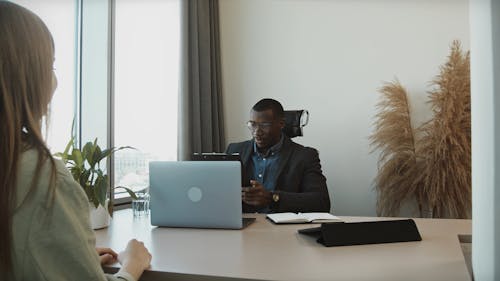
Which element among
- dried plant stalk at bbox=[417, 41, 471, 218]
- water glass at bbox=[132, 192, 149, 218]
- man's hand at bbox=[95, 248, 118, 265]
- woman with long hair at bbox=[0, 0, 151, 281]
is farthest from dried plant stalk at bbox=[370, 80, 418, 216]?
woman with long hair at bbox=[0, 0, 151, 281]

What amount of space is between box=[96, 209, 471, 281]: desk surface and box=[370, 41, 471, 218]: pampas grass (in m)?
1.12

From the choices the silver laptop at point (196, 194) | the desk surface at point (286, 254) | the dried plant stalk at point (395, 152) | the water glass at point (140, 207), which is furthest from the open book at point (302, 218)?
the dried plant stalk at point (395, 152)

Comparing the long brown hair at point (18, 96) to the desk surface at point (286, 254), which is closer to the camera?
the long brown hair at point (18, 96)

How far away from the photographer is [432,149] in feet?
9.32

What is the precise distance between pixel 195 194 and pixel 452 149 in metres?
1.91

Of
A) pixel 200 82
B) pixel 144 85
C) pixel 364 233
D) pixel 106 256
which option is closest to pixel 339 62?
pixel 200 82

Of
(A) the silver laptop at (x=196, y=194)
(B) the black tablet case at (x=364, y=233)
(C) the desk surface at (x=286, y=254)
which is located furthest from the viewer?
(A) the silver laptop at (x=196, y=194)

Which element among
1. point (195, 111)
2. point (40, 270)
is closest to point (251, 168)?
point (195, 111)

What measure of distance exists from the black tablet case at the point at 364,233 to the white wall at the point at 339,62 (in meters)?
1.86

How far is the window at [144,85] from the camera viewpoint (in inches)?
113

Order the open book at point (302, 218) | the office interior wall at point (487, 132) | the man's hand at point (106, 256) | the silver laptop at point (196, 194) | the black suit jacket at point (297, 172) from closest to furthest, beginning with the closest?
1. the office interior wall at point (487, 132)
2. the man's hand at point (106, 256)
3. the silver laptop at point (196, 194)
4. the open book at point (302, 218)
5. the black suit jacket at point (297, 172)

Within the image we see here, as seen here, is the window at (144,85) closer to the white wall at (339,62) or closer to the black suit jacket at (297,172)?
the white wall at (339,62)

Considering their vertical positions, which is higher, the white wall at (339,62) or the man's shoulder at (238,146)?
the white wall at (339,62)

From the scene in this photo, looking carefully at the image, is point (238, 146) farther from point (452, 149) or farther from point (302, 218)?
point (452, 149)
